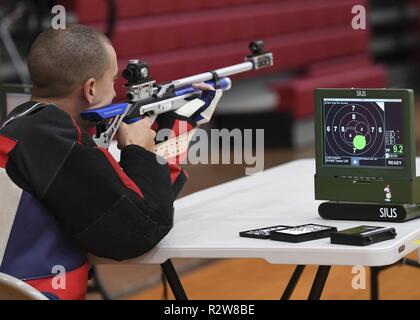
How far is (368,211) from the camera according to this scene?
238 centimetres

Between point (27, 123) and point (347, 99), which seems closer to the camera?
point (27, 123)

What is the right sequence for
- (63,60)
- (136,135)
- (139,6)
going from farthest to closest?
(139,6)
(136,135)
(63,60)

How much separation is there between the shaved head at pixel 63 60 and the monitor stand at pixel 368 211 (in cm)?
68

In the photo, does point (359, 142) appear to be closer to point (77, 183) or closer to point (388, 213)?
point (388, 213)

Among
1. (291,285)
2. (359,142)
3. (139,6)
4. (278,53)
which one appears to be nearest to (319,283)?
(359,142)

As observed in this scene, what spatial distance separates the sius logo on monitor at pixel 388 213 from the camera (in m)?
2.35

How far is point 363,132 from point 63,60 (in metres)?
0.74

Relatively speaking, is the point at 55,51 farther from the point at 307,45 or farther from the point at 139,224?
the point at 307,45

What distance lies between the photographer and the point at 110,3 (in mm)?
5051

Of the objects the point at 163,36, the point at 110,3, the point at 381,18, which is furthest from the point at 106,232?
the point at 381,18

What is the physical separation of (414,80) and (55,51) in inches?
366

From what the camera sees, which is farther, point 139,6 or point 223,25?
point 223,25

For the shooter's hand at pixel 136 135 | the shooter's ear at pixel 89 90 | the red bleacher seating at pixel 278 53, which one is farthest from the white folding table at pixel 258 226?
the red bleacher seating at pixel 278 53

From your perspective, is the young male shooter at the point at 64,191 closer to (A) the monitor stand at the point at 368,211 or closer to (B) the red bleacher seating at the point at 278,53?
(A) the monitor stand at the point at 368,211
